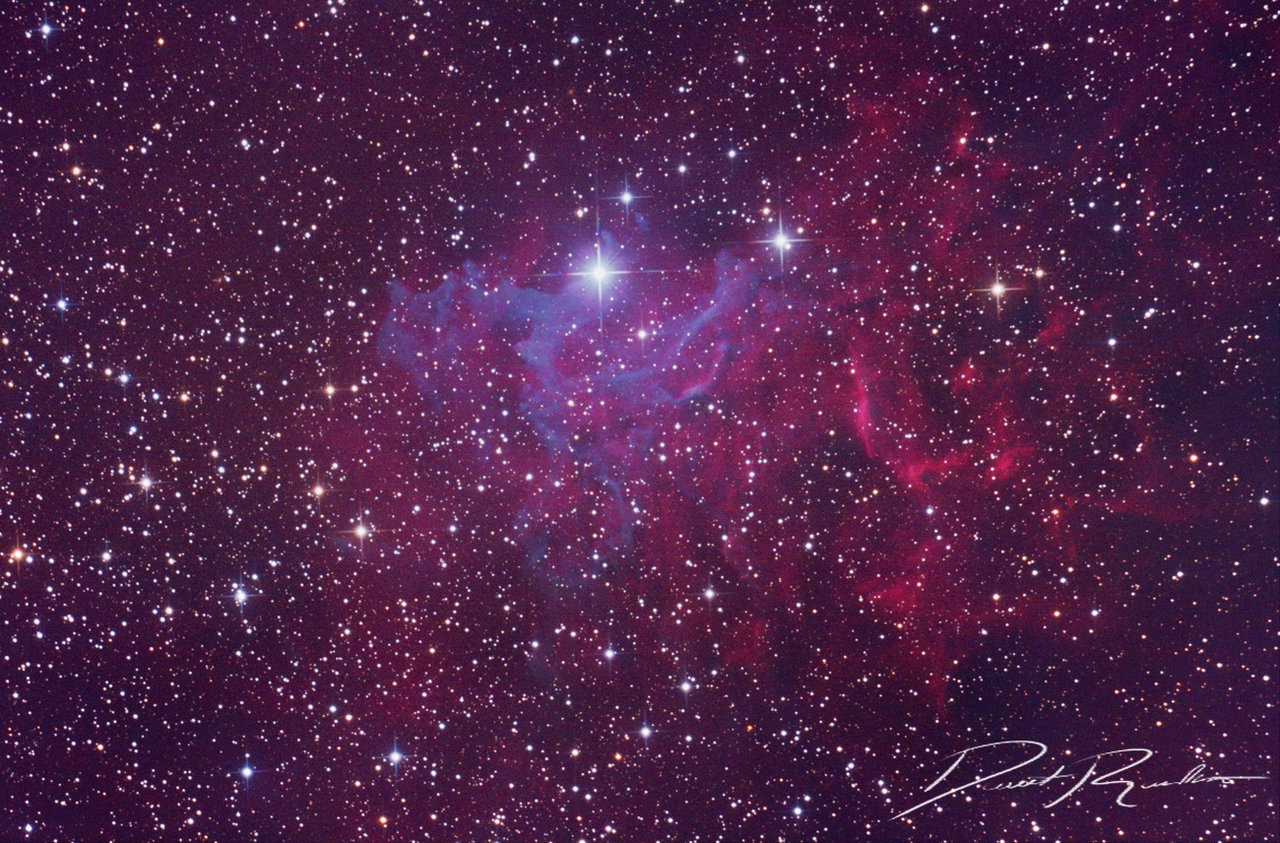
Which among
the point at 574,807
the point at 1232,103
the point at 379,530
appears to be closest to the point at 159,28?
the point at 379,530

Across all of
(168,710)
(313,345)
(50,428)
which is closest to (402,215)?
(313,345)

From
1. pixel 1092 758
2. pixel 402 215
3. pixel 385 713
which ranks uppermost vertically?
pixel 402 215

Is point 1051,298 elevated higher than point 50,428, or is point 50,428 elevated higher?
point 50,428

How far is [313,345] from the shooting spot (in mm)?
569

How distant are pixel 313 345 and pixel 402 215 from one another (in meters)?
0.14

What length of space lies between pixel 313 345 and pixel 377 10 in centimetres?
30

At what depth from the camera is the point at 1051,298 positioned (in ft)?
1.77

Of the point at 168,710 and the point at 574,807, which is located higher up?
the point at 168,710

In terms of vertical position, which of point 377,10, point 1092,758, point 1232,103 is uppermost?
point 377,10

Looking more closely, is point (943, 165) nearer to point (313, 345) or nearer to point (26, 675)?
point (313, 345)

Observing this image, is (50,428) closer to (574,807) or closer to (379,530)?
(379,530)
